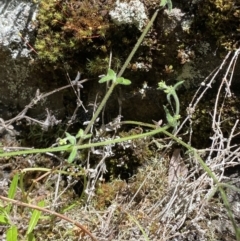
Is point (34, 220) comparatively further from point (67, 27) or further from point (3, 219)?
point (67, 27)

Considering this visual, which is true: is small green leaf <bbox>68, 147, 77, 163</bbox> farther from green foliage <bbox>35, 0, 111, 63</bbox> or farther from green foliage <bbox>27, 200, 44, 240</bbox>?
green foliage <bbox>35, 0, 111, 63</bbox>

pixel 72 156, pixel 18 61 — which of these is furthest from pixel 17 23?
pixel 72 156

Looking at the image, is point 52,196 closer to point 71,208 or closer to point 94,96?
point 71,208

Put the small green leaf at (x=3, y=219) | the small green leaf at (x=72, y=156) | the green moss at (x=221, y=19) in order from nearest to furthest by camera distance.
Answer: the small green leaf at (x=72, y=156), the small green leaf at (x=3, y=219), the green moss at (x=221, y=19)

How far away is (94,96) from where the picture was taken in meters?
1.87

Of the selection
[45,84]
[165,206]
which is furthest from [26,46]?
[165,206]

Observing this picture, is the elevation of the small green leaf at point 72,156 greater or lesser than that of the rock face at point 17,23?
lesser

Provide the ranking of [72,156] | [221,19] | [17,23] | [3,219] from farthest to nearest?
[17,23] → [221,19] → [3,219] → [72,156]

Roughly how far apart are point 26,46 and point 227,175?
86cm

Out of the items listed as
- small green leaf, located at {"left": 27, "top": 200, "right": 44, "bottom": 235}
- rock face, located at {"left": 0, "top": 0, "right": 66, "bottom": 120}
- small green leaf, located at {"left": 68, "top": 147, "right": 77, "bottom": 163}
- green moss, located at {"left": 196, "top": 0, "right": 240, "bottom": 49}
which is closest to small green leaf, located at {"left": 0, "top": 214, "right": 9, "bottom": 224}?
small green leaf, located at {"left": 27, "top": 200, "right": 44, "bottom": 235}

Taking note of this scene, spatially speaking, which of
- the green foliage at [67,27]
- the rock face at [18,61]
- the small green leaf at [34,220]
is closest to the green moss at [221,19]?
the green foliage at [67,27]

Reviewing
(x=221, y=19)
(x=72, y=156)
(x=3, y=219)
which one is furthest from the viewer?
(x=221, y=19)

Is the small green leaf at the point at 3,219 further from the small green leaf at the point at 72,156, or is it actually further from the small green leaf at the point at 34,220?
the small green leaf at the point at 72,156

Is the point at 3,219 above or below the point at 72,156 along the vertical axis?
below
